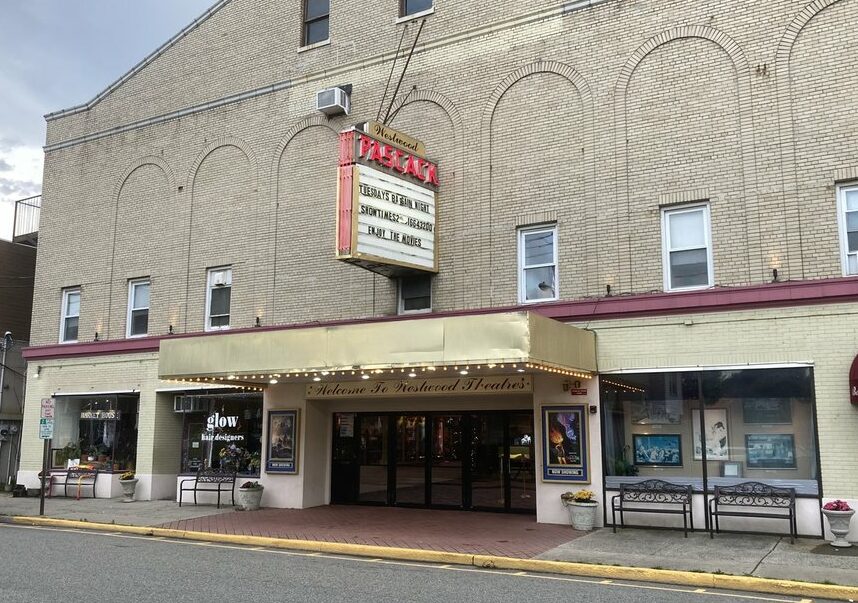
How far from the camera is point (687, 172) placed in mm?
15102

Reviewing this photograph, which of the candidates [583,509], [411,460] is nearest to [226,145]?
[411,460]

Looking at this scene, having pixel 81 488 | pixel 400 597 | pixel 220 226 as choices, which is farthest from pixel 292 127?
pixel 400 597

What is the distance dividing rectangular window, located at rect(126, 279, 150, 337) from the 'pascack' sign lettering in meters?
9.56

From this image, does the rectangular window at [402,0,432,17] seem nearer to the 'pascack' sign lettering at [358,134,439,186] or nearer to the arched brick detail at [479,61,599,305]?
the arched brick detail at [479,61,599,305]

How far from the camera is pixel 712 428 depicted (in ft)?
47.0

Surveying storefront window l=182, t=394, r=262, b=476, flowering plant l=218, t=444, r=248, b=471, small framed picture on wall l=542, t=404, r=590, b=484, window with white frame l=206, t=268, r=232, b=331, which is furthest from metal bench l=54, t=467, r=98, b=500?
small framed picture on wall l=542, t=404, r=590, b=484

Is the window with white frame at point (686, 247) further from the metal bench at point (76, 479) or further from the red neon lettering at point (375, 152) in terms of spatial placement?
the metal bench at point (76, 479)

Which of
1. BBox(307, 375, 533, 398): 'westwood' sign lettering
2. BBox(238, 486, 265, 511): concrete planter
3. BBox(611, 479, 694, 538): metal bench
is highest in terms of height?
BBox(307, 375, 533, 398): 'westwood' sign lettering

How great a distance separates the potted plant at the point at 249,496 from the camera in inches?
721

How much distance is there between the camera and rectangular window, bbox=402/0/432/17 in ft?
62.4

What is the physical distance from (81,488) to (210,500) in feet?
14.4

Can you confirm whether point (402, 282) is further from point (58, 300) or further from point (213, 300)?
point (58, 300)

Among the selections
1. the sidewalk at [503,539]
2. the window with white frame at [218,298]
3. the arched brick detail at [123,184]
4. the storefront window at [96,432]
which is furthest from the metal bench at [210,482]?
the arched brick detail at [123,184]

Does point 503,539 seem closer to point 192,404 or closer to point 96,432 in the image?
point 192,404
